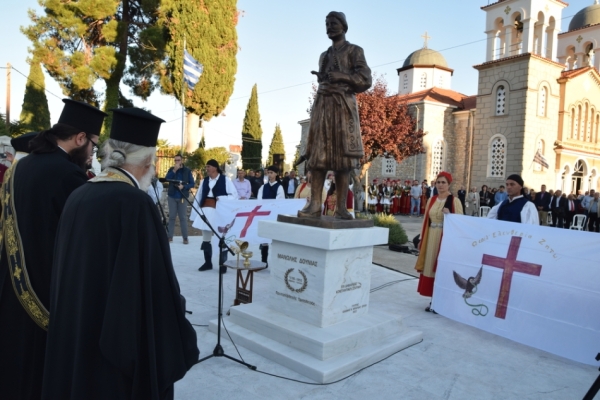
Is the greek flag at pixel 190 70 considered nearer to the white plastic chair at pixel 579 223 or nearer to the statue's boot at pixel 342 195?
the statue's boot at pixel 342 195

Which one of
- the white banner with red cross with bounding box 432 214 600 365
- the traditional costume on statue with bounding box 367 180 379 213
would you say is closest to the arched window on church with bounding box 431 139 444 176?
the traditional costume on statue with bounding box 367 180 379 213

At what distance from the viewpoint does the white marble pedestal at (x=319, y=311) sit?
3.99m

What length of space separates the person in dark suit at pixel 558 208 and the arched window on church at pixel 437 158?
12776mm

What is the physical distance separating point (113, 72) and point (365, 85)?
68.6 ft

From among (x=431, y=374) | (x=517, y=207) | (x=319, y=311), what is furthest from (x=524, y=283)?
(x=319, y=311)

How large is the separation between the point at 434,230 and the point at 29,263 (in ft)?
16.0

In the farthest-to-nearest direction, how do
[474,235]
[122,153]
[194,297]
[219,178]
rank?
[219,178], [194,297], [474,235], [122,153]

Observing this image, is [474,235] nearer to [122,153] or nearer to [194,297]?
[194,297]

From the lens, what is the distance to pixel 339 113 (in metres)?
4.59

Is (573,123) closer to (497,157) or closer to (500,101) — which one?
(500,101)

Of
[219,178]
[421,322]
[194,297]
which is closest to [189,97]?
[219,178]

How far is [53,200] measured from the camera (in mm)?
2543

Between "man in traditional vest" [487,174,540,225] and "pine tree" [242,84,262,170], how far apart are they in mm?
29938

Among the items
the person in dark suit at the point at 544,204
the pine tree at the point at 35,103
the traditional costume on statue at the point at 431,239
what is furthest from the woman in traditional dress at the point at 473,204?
the pine tree at the point at 35,103
